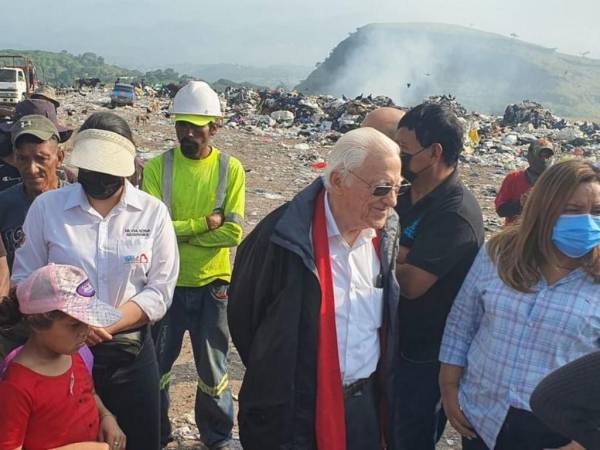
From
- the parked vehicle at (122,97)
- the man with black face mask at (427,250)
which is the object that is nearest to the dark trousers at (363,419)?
the man with black face mask at (427,250)

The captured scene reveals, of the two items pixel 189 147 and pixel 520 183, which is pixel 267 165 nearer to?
pixel 520 183

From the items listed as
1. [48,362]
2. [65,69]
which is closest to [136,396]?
[48,362]

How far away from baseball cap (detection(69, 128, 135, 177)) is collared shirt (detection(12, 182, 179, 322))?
12cm

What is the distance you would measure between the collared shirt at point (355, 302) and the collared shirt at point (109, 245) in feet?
2.29

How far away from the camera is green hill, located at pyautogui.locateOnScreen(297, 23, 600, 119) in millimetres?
57750

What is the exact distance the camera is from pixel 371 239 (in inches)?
87.9

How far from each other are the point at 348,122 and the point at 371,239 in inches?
616

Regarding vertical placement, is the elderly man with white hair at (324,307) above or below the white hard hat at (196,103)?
below

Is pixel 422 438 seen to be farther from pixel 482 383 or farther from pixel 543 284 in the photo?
pixel 543 284

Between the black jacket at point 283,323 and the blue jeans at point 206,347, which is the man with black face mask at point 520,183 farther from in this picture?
the black jacket at point 283,323

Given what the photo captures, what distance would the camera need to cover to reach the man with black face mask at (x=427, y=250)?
2.33 m

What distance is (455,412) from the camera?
2.27 meters

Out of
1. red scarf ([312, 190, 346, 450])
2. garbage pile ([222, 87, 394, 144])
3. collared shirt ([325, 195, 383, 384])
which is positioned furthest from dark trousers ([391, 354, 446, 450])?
garbage pile ([222, 87, 394, 144])

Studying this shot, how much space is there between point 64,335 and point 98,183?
0.65 metres
